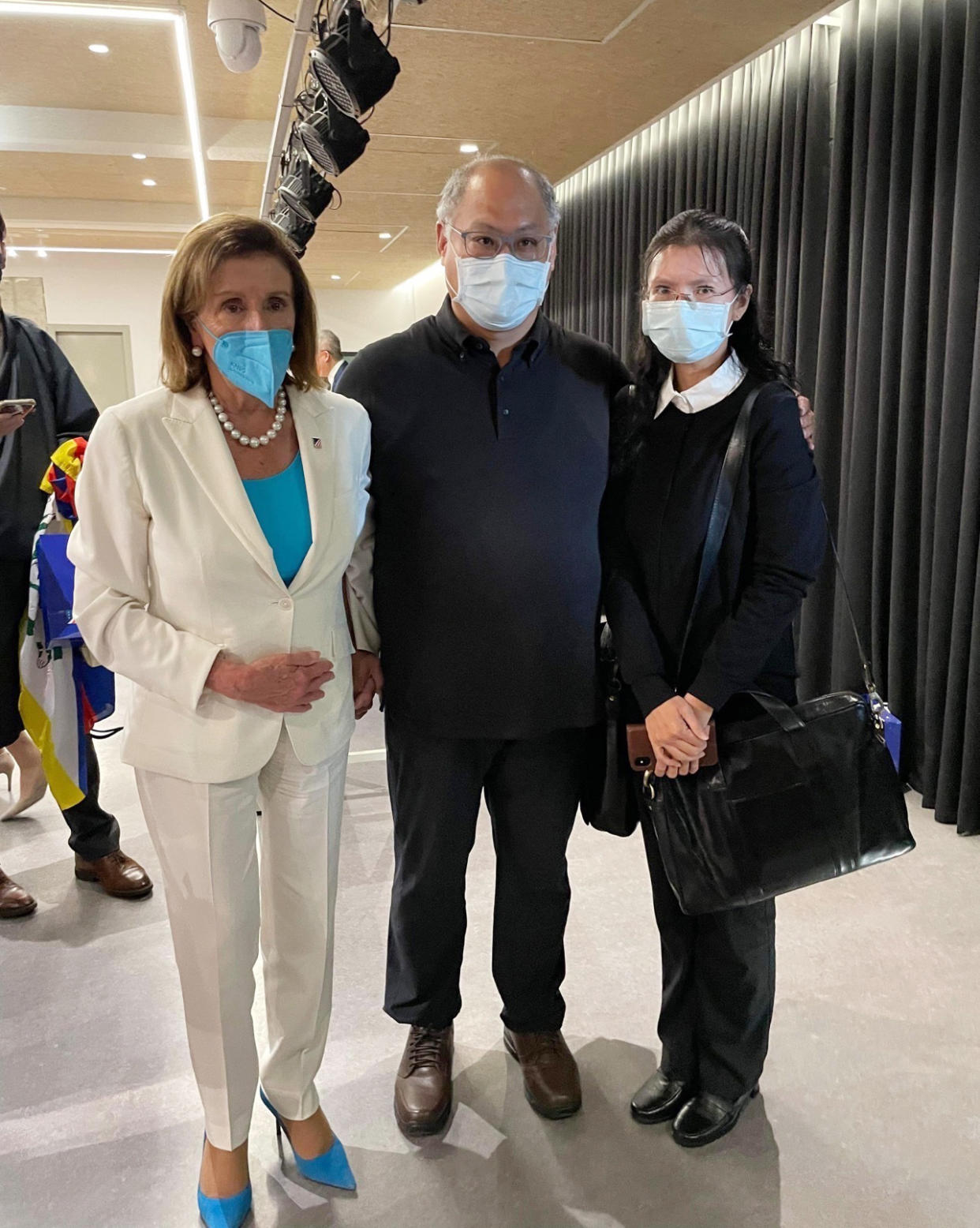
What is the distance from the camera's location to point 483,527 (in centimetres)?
161

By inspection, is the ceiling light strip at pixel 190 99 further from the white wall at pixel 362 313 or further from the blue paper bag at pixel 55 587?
the white wall at pixel 362 313

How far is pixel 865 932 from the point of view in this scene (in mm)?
2492

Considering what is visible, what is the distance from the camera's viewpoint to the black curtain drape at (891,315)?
3.07 meters

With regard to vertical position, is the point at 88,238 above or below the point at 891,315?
above

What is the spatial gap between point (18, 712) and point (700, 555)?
1902 millimetres

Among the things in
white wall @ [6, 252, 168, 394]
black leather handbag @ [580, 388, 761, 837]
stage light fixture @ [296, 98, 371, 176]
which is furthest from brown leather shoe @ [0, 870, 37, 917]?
white wall @ [6, 252, 168, 394]

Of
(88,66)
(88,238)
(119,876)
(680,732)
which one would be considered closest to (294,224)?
(88,66)

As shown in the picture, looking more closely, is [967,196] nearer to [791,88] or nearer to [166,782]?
[791,88]

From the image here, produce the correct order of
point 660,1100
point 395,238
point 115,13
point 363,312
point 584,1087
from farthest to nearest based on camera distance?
point 363,312, point 395,238, point 115,13, point 584,1087, point 660,1100

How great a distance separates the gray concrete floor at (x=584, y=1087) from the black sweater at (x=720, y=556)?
0.83 metres

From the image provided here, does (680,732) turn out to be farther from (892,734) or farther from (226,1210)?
(226,1210)

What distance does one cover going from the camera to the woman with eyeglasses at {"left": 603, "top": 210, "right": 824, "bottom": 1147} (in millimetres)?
1532

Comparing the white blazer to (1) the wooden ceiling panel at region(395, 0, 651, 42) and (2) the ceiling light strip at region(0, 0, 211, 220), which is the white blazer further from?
(2) the ceiling light strip at region(0, 0, 211, 220)

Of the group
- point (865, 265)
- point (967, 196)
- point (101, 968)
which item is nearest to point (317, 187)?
point (865, 265)
